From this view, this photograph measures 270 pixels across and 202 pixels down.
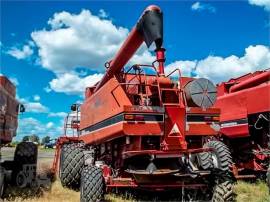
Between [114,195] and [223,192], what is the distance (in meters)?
2.35

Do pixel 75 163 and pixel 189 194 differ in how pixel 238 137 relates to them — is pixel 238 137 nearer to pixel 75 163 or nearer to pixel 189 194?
pixel 189 194

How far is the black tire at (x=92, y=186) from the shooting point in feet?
25.4

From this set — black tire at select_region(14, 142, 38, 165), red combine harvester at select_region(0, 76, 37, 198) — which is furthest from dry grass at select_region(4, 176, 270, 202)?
black tire at select_region(14, 142, 38, 165)

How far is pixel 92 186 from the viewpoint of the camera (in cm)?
776

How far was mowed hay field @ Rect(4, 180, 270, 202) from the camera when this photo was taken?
875cm

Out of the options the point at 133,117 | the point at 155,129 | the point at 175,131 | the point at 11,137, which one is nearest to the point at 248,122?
the point at 175,131

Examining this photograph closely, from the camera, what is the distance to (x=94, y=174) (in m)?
7.89

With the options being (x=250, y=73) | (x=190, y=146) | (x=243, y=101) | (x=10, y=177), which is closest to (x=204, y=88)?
(x=190, y=146)

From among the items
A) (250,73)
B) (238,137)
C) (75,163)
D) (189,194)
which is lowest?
(189,194)

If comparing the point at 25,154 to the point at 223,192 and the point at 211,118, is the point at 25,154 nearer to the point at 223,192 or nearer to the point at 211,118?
the point at 211,118

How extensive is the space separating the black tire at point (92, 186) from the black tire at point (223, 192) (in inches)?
86.2

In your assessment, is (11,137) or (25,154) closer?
(11,137)

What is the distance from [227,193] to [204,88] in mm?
2079

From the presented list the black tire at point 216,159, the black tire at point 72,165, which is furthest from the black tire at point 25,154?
the black tire at point 216,159
